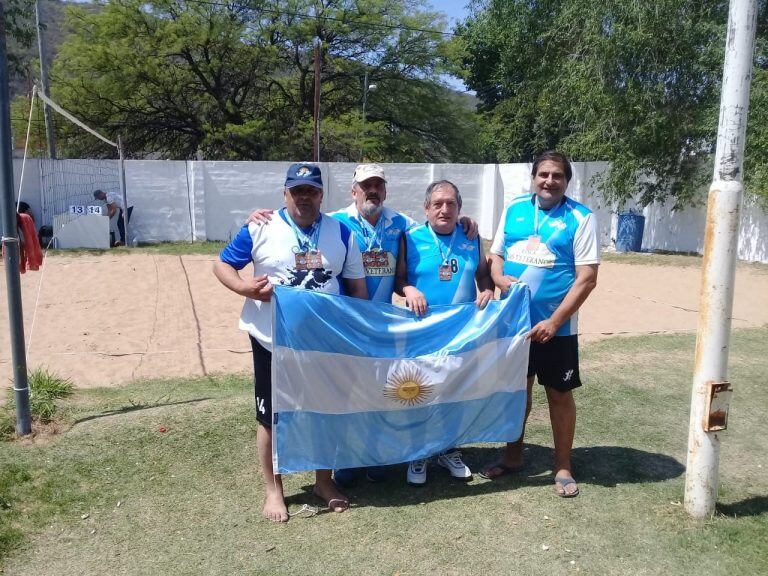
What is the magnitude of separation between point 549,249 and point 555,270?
0.40ft

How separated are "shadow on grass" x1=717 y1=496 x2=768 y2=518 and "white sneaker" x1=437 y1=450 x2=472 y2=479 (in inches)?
52.9

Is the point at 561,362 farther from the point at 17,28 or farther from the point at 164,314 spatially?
the point at 17,28

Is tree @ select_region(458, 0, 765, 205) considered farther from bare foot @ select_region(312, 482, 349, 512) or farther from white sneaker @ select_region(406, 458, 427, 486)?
bare foot @ select_region(312, 482, 349, 512)

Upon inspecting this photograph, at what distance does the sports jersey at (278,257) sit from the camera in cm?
354

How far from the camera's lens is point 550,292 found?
382 centimetres

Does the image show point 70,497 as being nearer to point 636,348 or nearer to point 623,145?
point 636,348

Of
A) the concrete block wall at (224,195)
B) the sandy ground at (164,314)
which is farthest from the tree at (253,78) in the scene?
the sandy ground at (164,314)

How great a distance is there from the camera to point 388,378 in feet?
12.4

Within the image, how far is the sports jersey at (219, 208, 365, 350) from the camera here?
3545mm

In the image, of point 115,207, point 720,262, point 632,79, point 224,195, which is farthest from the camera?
point 224,195

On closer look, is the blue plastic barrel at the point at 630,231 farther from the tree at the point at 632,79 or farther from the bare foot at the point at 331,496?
the bare foot at the point at 331,496

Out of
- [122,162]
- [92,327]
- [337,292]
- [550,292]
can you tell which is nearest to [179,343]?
[92,327]

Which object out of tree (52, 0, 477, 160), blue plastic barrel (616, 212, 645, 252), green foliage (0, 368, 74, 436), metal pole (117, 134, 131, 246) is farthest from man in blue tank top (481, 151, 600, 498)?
tree (52, 0, 477, 160)

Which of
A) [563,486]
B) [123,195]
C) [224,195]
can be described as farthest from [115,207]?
[563,486]
